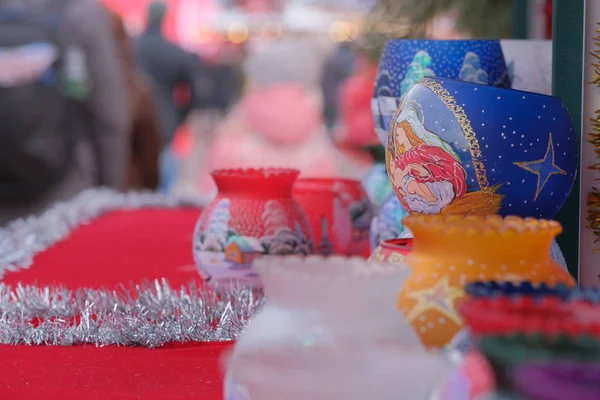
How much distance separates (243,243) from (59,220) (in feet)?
3.00

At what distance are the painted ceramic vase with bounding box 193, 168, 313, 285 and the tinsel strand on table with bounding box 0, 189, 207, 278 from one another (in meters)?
0.39

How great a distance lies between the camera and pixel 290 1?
537 cm

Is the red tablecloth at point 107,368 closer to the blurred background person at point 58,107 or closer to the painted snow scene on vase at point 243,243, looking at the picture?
the painted snow scene on vase at point 243,243

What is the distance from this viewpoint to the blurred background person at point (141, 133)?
12.0 ft

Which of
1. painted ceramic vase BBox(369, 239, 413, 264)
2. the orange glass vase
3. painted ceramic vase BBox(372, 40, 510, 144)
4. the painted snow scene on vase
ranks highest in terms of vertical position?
painted ceramic vase BBox(372, 40, 510, 144)

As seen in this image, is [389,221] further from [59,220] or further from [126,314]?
[59,220]

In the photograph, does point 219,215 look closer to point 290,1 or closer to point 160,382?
point 160,382

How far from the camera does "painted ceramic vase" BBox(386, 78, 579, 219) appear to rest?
87cm

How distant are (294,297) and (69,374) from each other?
0.33 meters

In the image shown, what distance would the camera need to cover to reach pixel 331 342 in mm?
537

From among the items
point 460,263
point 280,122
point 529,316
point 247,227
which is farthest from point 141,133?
point 529,316

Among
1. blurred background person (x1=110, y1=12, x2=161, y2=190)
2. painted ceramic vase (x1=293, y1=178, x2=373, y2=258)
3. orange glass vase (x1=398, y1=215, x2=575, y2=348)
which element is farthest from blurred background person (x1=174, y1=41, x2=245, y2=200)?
orange glass vase (x1=398, y1=215, x2=575, y2=348)

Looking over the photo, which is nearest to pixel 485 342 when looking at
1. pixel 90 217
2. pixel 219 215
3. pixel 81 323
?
pixel 81 323

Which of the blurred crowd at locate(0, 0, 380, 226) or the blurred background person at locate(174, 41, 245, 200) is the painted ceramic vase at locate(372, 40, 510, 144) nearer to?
the blurred crowd at locate(0, 0, 380, 226)
